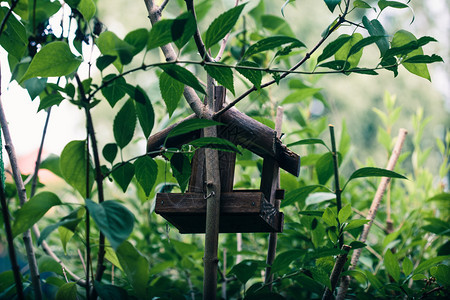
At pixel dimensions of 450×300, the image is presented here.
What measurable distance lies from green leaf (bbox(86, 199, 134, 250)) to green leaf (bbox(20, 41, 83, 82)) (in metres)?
0.19

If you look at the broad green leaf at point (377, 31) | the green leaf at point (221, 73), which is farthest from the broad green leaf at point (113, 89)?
the broad green leaf at point (377, 31)

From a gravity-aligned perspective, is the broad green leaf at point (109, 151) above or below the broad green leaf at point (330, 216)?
above

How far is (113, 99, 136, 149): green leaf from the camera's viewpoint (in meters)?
0.69

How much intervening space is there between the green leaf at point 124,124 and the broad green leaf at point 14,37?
211 millimetres

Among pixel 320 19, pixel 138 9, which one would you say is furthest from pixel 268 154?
pixel 320 19

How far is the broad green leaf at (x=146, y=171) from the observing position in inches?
28.3

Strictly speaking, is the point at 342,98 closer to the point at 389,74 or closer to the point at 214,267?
the point at 389,74

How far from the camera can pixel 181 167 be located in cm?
74

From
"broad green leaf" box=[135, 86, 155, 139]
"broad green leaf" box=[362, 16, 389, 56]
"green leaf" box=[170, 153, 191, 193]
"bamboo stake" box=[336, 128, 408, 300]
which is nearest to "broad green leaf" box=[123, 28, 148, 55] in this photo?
"broad green leaf" box=[135, 86, 155, 139]

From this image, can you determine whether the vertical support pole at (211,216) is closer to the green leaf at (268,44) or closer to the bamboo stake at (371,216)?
the green leaf at (268,44)

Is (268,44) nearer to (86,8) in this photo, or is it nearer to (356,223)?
(86,8)

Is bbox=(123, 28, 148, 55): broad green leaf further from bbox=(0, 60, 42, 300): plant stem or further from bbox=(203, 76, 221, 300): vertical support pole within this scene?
bbox=(0, 60, 42, 300): plant stem

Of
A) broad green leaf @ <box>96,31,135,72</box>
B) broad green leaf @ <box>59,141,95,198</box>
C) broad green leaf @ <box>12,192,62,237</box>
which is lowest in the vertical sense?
broad green leaf @ <box>12,192,62,237</box>

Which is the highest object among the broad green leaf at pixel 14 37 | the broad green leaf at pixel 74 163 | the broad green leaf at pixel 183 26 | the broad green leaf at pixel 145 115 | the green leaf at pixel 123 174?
the broad green leaf at pixel 14 37
